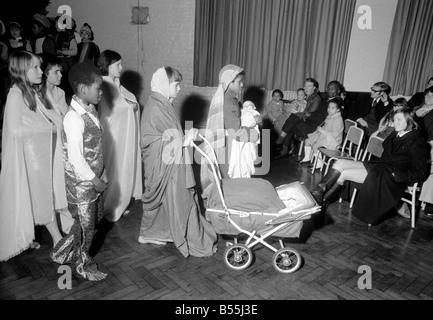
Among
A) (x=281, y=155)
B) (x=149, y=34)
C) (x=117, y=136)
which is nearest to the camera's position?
(x=117, y=136)

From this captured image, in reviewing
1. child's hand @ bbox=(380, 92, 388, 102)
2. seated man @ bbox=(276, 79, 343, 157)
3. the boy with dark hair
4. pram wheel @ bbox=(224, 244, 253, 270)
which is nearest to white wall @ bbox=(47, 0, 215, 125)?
seated man @ bbox=(276, 79, 343, 157)

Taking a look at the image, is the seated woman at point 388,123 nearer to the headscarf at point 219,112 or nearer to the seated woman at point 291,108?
the seated woman at point 291,108

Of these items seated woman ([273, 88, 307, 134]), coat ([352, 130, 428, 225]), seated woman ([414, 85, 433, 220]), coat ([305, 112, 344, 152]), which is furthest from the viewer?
seated woman ([273, 88, 307, 134])

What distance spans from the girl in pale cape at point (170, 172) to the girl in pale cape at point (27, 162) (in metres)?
0.75

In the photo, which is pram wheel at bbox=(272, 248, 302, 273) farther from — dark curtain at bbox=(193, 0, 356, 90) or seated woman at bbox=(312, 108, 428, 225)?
dark curtain at bbox=(193, 0, 356, 90)

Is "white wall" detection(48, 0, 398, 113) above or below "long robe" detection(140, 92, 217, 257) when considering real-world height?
above

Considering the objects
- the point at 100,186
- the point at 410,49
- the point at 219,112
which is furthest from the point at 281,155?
the point at 100,186

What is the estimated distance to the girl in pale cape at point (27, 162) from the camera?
8.10ft

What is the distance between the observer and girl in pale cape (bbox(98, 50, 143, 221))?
326cm

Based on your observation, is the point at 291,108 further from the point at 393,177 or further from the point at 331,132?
the point at 393,177

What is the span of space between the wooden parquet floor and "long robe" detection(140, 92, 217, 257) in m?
0.19

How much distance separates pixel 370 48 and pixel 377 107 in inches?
54.1

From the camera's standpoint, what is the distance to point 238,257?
2.70m
